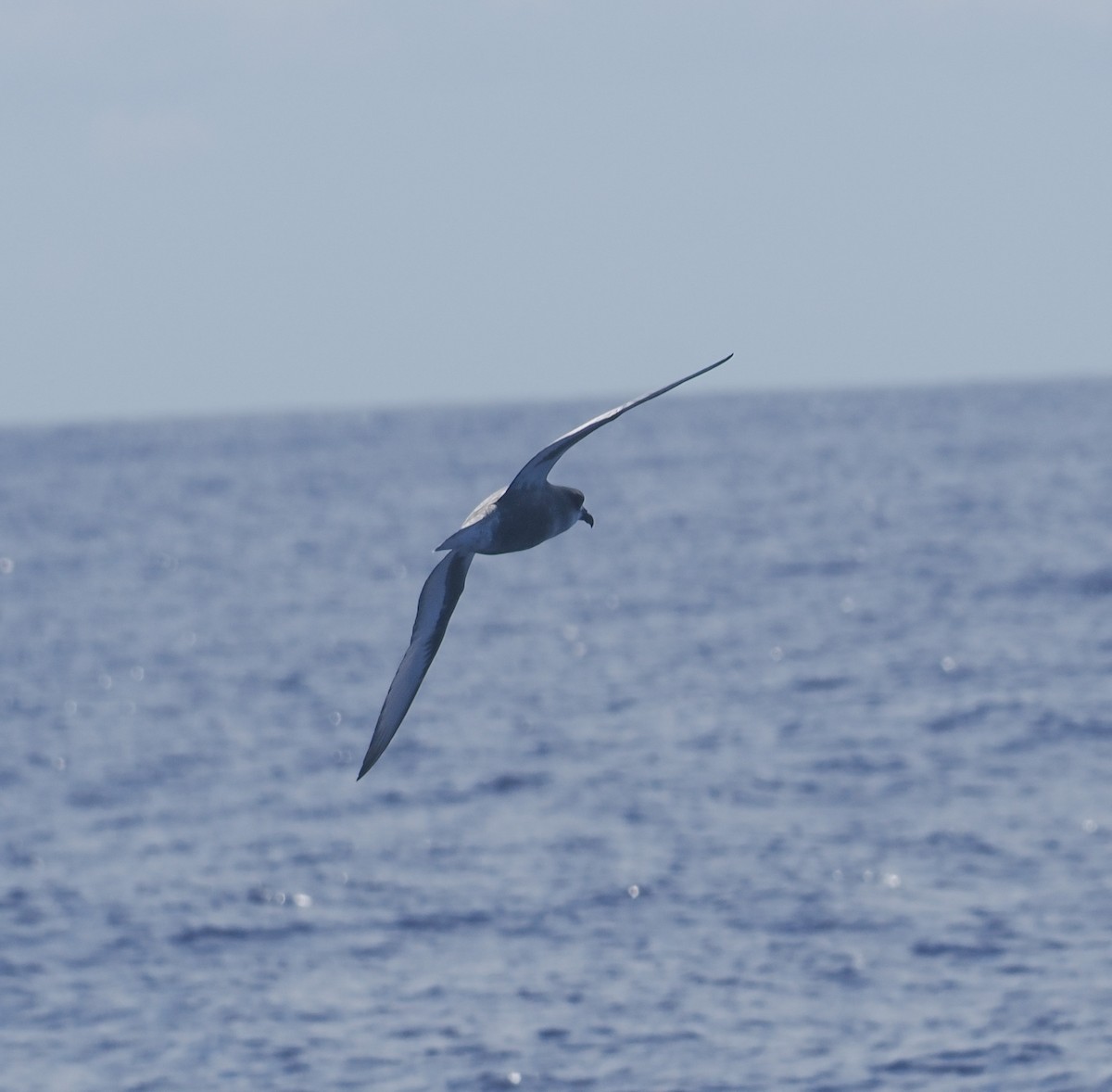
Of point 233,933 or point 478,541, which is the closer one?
point 478,541

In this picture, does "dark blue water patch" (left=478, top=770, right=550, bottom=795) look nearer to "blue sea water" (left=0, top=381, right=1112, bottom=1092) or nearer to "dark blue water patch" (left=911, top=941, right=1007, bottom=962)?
"blue sea water" (left=0, top=381, right=1112, bottom=1092)

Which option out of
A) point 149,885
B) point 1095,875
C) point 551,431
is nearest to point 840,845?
point 1095,875

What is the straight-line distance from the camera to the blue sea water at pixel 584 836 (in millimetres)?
22156

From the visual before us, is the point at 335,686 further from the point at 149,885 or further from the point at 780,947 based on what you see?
the point at 780,947

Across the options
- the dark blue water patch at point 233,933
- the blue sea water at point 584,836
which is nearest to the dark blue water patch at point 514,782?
the blue sea water at point 584,836

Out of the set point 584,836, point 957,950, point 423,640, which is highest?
point 423,640

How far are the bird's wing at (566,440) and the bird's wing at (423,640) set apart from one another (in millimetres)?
874

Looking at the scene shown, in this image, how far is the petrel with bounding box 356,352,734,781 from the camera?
10109mm

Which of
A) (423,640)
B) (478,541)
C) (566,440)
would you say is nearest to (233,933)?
(423,640)

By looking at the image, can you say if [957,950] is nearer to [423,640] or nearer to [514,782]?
[514,782]

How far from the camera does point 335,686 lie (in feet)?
160

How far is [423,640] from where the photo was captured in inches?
439

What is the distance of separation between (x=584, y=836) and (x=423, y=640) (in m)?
20.1

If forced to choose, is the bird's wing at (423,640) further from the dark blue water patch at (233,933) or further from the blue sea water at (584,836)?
the dark blue water patch at (233,933)
